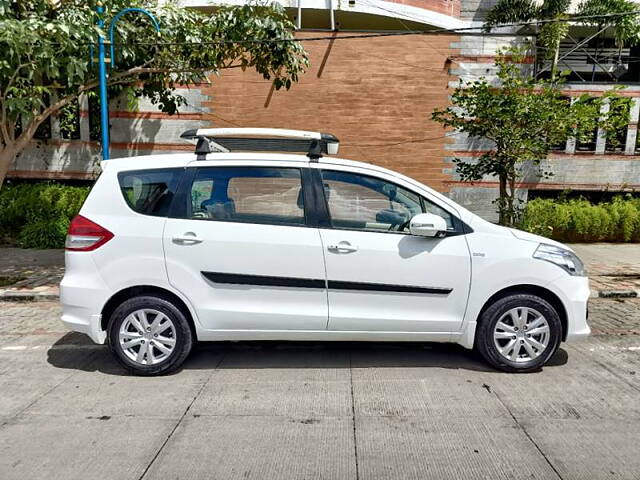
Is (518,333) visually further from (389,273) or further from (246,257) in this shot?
(246,257)

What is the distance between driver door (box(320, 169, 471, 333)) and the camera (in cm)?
404

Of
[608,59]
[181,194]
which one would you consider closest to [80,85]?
[181,194]

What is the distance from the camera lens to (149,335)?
4.12 metres

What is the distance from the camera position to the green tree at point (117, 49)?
6.75 m

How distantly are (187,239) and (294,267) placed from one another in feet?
3.01

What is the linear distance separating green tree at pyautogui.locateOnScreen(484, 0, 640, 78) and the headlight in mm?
10063

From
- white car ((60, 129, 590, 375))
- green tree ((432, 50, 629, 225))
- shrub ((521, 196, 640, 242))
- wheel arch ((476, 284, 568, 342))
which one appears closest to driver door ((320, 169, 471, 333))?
white car ((60, 129, 590, 375))

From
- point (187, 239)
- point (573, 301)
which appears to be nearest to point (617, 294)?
point (573, 301)

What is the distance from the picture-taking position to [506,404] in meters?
3.66

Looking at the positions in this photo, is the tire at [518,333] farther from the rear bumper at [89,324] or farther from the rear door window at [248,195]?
the rear bumper at [89,324]

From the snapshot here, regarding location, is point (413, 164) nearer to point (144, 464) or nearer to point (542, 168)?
point (542, 168)

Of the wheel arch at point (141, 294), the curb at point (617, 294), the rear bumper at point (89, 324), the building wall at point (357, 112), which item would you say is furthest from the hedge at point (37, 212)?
the curb at point (617, 294)

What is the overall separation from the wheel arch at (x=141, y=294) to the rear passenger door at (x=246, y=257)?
130 millimetres

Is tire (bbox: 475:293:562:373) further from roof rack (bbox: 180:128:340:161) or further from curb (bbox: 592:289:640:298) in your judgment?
curb (bbox: 592:289:640:298)
